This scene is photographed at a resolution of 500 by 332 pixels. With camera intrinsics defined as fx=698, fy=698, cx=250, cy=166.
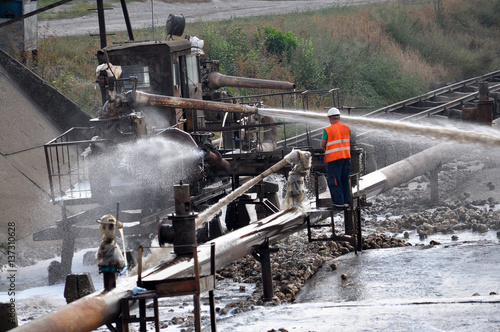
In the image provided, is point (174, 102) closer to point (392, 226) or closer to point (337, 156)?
point (337, 156)

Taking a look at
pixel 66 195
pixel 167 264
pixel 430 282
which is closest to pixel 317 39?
pixel 66 195

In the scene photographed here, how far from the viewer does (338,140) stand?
9.91 meters

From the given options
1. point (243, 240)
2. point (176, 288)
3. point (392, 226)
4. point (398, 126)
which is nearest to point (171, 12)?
point (392, 226)

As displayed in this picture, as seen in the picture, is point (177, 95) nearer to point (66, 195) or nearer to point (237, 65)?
point (66, 195)

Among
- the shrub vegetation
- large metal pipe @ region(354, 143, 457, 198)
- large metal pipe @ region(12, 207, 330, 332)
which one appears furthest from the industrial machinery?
the shrub vegetation

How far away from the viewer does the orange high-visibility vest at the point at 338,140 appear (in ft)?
32.5

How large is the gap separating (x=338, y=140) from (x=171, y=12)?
85.0 ft

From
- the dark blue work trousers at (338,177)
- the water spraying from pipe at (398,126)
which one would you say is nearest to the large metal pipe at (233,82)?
the water spraying from pipe at (398,126)

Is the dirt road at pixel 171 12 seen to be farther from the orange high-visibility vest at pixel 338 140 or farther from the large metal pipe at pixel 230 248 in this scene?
the orange high-visibility vest at pixel 338 140

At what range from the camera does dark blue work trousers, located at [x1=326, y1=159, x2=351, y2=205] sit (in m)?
10.1

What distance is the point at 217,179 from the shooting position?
48.9ft

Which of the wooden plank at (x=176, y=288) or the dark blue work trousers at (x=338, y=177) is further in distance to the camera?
the dark blue work trousers at (x=338, y=177)

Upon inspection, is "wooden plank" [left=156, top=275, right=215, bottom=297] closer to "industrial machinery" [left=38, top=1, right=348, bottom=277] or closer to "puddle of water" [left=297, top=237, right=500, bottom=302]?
"puddle of water" [left=297, top=237, right=500, bottom=302]

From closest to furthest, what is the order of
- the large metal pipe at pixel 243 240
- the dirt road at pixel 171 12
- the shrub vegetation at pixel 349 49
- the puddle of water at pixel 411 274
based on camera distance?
1. the large metal pipe at pixel 243 240
2. the puddle of water at pixel 411 274
3. the shrub vegetation at pixel 349 49
4. the dirt road at pixel 171 12
